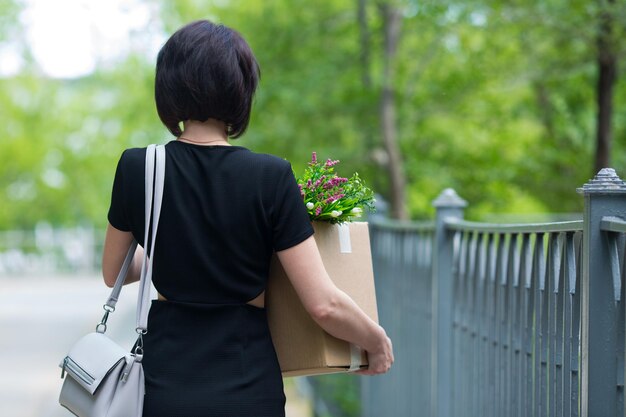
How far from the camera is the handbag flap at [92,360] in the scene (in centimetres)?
239

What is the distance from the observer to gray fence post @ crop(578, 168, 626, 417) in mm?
2572

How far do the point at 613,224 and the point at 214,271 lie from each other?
3.46ft

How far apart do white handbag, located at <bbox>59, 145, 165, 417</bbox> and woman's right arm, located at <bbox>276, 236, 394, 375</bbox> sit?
348 millimetres

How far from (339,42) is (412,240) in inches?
282

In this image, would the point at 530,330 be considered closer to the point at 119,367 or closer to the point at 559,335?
the point at 559,335

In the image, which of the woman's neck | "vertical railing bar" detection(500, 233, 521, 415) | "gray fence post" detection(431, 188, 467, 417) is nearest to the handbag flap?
the woman's neck

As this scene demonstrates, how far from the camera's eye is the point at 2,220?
152 ft

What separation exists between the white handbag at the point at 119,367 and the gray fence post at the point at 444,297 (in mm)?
2599

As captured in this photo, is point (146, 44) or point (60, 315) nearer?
point (146, 44)

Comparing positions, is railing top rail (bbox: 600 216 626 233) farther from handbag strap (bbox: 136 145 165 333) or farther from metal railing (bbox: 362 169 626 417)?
handbag strap (bbox: 136 145 165 333)

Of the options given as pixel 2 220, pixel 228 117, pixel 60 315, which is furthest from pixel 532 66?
pixel 2 220

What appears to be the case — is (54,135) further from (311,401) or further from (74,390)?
(74,390)

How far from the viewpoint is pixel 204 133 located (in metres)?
2.50

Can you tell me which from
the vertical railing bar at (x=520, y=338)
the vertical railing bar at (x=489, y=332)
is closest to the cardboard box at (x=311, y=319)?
the vertical railing bar at (x=520, y=338)
